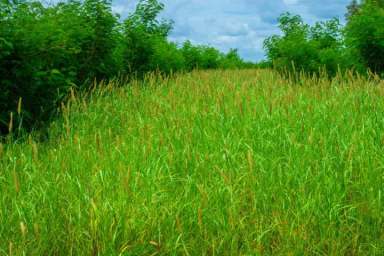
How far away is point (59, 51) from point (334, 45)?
9.29 meters

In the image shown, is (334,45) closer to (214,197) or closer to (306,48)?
(306,48)

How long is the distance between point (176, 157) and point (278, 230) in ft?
5.62

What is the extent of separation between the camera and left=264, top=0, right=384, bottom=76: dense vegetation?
11977 mm

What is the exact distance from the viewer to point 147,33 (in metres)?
13.0

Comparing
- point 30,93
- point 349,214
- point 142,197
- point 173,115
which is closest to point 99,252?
point 142,197

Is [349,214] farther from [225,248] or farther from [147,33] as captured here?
[147,33]

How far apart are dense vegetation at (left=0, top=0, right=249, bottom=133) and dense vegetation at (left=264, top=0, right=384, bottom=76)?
135 inches

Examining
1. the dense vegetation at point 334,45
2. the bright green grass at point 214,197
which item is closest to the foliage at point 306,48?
the dense vegetation at point 334,45

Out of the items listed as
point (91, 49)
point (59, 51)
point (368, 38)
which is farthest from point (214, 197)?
point (368, 38)

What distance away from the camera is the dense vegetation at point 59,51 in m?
7.44

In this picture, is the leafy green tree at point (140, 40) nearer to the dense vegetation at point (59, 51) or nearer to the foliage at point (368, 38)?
the dense vegetation at point (59, 51)

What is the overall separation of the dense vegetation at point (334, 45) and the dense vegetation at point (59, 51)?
3417mm

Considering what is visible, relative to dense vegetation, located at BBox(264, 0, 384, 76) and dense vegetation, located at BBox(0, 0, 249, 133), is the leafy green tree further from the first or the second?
dense vegetation, located at BBox(264, 0, 384, 76)

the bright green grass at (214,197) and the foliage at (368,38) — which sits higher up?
the foliage at (368,38)
